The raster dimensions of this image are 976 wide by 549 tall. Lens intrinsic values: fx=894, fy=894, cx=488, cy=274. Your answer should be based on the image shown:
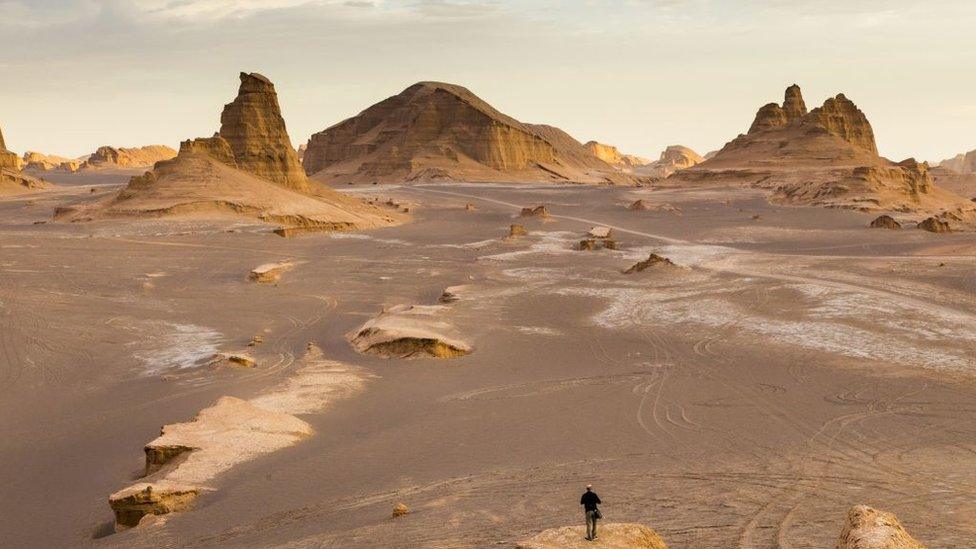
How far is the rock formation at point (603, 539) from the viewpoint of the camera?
8047 millimetres

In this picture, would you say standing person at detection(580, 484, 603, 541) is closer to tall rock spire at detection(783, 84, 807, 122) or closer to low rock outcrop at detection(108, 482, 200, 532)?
low rock outcrop at detection(108, 482, 200, 532)

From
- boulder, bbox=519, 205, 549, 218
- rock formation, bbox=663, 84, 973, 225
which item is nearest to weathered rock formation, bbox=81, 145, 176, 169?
rock formation, bbox=663, 84, 973, 225

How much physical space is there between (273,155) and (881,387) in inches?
1841

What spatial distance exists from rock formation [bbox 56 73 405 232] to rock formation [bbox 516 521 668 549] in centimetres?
3823

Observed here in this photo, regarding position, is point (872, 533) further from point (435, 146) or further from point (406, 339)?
point (435, 146)

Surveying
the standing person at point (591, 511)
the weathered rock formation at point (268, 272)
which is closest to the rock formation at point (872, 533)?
the standing person at point (591, 511)

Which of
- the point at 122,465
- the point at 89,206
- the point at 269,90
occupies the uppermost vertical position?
the point at 269,90

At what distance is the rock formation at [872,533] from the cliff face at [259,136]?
52.4m

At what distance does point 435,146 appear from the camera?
111m

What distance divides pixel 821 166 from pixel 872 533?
8681 cm

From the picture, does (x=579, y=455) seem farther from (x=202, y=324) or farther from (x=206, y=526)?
(x=202, y=324)

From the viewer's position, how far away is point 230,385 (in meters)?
17.7

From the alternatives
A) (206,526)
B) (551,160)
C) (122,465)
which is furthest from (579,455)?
(551,160)

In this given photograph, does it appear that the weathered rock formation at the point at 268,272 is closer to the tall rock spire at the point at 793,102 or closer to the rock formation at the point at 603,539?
the rock formation at the point at 603,539
